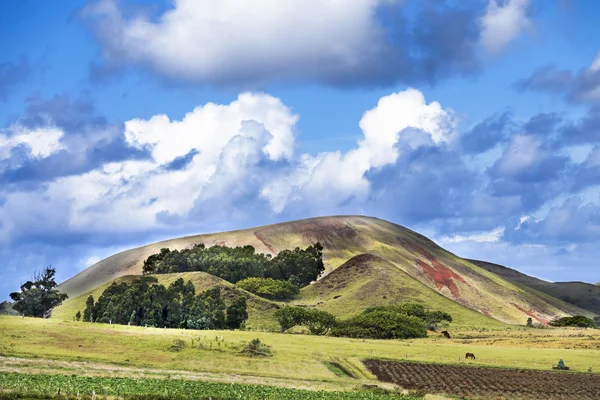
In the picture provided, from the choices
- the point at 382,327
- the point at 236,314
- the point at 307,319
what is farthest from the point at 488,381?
the point at 236,314

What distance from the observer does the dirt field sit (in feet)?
277

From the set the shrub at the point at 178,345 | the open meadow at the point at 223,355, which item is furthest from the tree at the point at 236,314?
the shrub at the point at 178,345

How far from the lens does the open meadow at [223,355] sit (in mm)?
89250

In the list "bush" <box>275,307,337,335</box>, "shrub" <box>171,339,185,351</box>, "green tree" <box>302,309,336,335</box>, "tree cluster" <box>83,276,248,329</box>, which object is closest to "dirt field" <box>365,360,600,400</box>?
"shrub" <box>171,339,185,351</box>

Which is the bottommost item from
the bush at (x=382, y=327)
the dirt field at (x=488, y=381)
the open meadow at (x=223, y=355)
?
the dirt field at (x=488, y=381)

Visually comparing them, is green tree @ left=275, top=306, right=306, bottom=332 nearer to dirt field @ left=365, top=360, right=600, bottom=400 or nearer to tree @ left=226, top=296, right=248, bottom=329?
tree @ left=226, top=296, right=248, bottom=329

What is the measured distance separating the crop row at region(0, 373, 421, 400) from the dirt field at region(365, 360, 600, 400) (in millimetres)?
14433

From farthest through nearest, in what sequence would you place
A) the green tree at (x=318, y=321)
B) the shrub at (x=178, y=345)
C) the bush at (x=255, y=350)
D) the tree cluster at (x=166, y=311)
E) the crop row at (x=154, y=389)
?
the green tree at (x=318, y=321) → the tree cluster at (x=166, y=311) → the bush at (x=255, y=350) → the shrub at (x=178, y=345) → the crop row at (x=154, y=389)

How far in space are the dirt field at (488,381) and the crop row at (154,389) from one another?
568 inches

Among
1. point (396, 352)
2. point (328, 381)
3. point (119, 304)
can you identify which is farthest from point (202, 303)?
point (328, 381)

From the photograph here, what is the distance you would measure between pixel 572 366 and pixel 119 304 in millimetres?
109345

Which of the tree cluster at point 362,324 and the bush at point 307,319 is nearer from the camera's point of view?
the tree cluster at point 362,324

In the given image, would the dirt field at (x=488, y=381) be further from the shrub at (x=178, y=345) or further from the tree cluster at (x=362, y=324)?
the tree cluster at (x=362, y=324)

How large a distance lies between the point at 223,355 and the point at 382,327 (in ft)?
244
